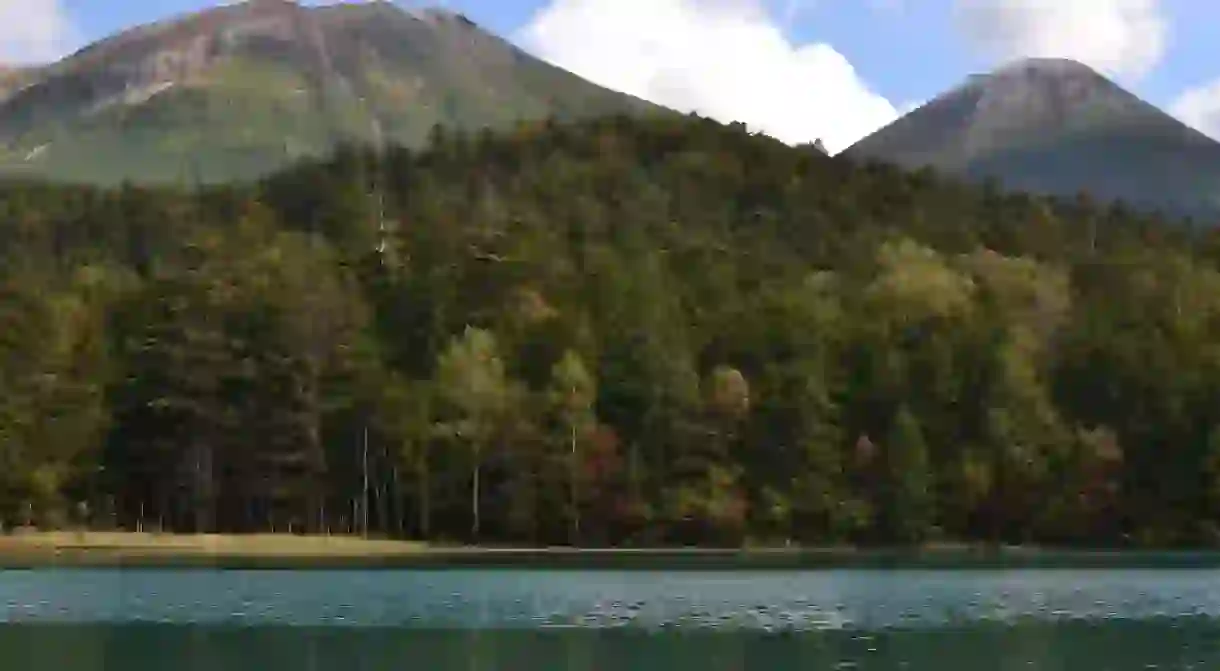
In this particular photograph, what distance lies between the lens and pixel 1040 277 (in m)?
127

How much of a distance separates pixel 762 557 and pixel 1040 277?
4973 cm

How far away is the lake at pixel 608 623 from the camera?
35.7 m

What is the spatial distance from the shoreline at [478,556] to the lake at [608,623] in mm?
11171

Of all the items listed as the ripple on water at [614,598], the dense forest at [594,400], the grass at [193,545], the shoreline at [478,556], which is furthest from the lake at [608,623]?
the dense forest at [594,400]

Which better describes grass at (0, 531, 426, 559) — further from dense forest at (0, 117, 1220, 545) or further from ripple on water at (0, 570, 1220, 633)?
ripple on water at (0, 570, 1220, 633)

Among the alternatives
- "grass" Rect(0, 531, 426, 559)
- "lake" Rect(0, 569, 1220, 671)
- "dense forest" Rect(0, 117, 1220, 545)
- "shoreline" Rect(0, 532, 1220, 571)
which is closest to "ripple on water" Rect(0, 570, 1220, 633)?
"lake" Rect(0, 569, 1220, 671)

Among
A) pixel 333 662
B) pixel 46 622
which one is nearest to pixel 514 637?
pixel 333 662

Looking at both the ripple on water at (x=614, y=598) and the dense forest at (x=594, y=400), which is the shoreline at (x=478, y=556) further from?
the ripple on water at (x=614, y=598)

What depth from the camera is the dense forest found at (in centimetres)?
9856

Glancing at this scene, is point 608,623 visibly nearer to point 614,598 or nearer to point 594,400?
point 614,598

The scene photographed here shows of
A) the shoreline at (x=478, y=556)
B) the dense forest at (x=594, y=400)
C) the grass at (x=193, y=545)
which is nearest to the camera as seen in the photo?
the shoreline at (x=478, y=556)

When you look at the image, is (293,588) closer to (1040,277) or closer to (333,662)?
(333,662)

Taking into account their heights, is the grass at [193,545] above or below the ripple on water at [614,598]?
above

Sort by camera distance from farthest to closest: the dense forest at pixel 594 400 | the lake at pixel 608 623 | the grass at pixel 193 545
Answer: the dense forest at pixel 594 400
the grass at pixel 193 545
the lake at pixel 608 623
